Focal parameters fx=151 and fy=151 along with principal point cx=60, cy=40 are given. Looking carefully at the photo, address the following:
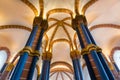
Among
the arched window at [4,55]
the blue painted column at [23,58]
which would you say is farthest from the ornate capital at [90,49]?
the arched window at [4,55]

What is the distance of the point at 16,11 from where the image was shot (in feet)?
30.7

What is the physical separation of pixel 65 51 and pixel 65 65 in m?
1.73

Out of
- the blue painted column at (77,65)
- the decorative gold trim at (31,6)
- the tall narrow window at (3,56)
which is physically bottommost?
the blue painted column at (77,65)

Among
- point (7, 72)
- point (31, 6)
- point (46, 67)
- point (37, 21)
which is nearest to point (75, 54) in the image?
point (46, 67)

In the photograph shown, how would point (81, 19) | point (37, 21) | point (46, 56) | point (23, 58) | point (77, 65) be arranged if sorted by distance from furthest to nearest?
1. point (46, 56)
2. point (77, 65)
3. point (81, 19)
4. point (37, 21)
5. point (23, 58)

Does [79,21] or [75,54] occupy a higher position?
[79,21]

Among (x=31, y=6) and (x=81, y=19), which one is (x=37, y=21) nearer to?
(x=31, y=6)

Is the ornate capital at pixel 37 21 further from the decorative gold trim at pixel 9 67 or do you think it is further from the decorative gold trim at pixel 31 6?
the decorative gold trim at pixel 9 67

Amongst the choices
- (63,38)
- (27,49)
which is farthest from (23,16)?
(27,49)

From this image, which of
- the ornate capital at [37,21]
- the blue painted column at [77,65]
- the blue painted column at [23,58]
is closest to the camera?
the blue painted column at [23,58]

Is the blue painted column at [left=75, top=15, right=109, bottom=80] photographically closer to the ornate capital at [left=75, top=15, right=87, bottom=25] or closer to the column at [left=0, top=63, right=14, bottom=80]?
the ornate capital at [left=75, top=15, right=87, bottom=25]

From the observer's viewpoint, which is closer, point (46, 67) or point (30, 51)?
point (30, 51)

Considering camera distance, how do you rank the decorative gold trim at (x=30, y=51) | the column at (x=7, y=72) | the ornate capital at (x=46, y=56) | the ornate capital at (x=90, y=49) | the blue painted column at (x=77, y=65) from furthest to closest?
the column at (x=7, y=72), the ornate capital at (x=46, y=56), the blue painted column at (x=77, y=65), the ornate capital at (x=90, y=49), the decorative gold trim at (x=30, y=51)

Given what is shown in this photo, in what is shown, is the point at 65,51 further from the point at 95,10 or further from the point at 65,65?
the point at 95,10
